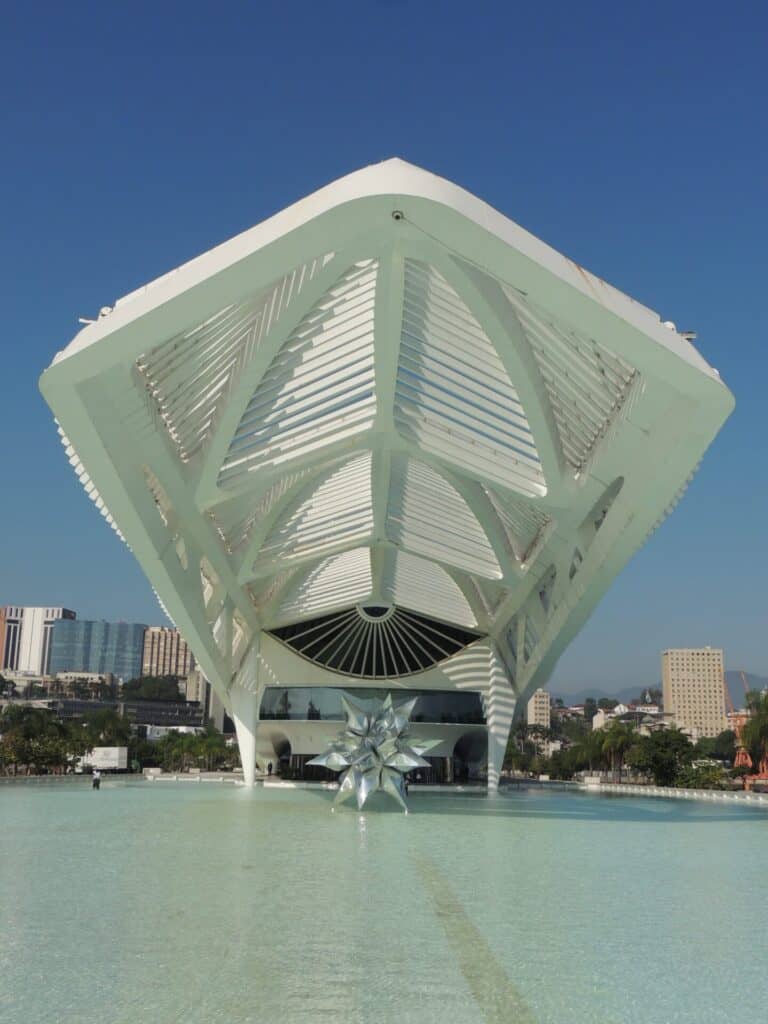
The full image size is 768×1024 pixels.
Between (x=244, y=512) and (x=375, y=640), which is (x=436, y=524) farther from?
(x=375, y=640)

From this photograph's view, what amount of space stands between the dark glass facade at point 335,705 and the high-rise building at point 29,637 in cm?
16458

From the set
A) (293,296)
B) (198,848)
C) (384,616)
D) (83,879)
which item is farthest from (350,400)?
(384,616)

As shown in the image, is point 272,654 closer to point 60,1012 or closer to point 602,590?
point 602,590

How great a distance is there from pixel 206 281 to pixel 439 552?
1662 cm

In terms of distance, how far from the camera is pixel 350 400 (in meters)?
21.1

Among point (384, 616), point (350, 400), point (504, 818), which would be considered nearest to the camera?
point (504, 818)

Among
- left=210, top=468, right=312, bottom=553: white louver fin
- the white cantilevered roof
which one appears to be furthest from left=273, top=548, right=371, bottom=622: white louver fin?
left=210, top=468, right=312, bottom=553: white louver fin

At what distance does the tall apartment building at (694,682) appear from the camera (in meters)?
182

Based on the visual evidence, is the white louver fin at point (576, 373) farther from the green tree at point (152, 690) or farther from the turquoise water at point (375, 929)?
the green tree at point (152, 690)

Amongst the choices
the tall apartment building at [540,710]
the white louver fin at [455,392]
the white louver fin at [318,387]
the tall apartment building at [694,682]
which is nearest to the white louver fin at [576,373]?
A: the white louver fin at [455,392]

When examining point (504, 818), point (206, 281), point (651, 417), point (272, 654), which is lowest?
point (504, 818)

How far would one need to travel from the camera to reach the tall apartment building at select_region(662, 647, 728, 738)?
18162 centimetres

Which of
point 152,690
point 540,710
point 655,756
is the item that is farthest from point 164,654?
point 655,756

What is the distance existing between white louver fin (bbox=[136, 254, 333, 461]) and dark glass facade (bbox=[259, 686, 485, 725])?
18215 mm
